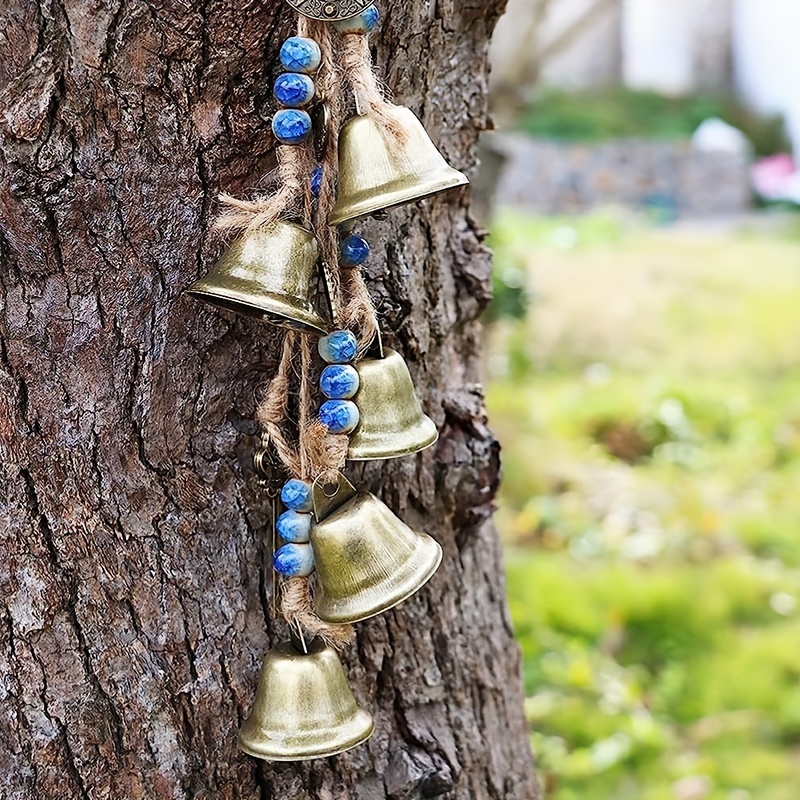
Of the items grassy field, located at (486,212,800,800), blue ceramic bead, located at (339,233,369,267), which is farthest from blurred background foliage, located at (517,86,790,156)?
blue ceramic bead, located at (339,233,369,267)

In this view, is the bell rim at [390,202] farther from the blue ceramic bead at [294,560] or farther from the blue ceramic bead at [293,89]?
the blue ceramic bead at [294,560]

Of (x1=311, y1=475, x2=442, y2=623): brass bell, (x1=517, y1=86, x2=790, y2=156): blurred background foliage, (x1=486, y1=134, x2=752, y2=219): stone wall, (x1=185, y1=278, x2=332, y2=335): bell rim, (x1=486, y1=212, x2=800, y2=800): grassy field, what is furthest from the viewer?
(x1=517, y1=86, x2=790, y2=156): blurred background foliage

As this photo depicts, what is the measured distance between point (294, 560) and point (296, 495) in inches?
2.7

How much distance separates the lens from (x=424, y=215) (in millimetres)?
1203

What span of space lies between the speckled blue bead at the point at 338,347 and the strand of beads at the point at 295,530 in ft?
0.44

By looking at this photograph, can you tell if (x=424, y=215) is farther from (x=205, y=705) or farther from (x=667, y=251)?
(x=667, y=251)

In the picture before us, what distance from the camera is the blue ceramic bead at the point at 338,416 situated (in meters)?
1.02

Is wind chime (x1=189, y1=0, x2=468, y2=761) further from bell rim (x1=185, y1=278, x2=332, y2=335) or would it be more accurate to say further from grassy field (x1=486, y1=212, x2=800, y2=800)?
grassy field (x1=486, y1=212, x2=800, y2=800)

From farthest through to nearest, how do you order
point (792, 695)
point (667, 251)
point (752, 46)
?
point (752, 46) < point (667, 251) < point (792, 695)

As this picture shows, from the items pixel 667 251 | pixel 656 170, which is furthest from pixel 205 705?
pixel 656 170

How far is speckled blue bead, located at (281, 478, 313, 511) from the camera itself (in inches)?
41.1

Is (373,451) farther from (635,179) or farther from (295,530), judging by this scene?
(635,179)

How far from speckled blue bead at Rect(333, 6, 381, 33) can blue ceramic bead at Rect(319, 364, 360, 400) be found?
33cm

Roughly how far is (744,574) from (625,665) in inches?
26.5
